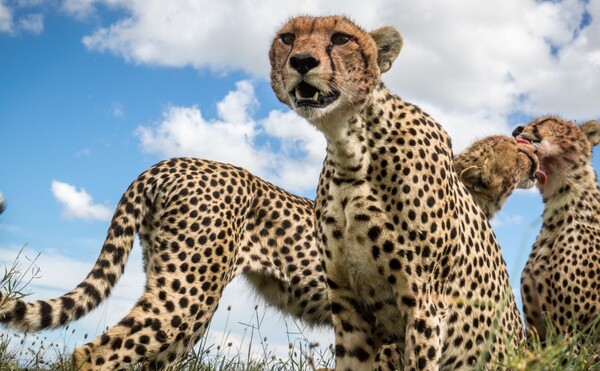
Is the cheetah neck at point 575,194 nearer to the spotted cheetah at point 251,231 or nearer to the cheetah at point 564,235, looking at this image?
the cheetah at point 564,235

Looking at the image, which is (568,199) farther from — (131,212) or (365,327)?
(131,212)

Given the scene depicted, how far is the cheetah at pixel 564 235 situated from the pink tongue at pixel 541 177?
0.18 feet

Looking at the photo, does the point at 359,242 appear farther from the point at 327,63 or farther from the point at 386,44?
the point at 386,44

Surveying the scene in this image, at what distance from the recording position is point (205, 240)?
450 cm

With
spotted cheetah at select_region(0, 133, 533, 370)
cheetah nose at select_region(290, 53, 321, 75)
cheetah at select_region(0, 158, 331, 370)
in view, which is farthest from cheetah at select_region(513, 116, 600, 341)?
cheetah nose at select_region(290, 53, 321, 75)

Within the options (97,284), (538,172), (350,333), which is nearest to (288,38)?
(350,333)

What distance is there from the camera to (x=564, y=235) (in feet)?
16.9

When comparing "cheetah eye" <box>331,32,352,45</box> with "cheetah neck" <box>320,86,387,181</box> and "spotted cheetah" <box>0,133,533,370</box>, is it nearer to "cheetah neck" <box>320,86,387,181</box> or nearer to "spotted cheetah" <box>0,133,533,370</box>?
"cheetah neck" <box>320,86,387,181</box>

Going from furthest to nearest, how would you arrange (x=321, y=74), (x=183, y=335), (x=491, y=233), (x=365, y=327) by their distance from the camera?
(x=183, y=335) < (x=491, y=233) < (x=365, y=327) < (x=321, y=74)

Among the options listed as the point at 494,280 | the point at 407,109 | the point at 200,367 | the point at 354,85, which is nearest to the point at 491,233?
the point at 494,280

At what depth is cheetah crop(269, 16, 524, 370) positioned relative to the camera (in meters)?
3.03

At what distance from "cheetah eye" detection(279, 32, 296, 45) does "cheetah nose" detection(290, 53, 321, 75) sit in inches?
10.0

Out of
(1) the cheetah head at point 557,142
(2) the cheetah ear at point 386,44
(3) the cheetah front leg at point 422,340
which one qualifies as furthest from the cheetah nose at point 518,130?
(3) the cheetah front leg at point 422,340

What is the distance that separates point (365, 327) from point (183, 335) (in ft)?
4.95
